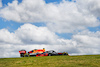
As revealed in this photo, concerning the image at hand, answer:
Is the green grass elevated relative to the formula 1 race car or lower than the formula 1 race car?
lower

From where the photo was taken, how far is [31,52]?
44.8 metres

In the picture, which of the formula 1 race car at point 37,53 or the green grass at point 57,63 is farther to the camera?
the formula 1 race car at point 37,53

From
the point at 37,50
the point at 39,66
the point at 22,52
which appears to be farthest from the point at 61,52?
the point at 39,66

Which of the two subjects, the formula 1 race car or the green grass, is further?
the formula 1 race car

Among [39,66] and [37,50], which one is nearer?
[39,66]

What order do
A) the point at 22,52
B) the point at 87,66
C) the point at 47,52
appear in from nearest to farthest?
the point at 87,66 < the point at 47,52 < the point at 22,52

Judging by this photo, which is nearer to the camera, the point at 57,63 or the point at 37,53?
the point at 57,63

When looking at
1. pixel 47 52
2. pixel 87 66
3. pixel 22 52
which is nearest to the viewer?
pixel 87 66

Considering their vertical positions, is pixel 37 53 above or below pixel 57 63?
above

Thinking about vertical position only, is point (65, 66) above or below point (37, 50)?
below

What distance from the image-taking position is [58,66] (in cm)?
1714

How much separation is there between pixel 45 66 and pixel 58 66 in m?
1.64

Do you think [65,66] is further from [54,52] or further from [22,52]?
[22,52]

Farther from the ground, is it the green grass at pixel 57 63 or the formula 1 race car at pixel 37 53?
the formula 1 race car at pixel 37 53
